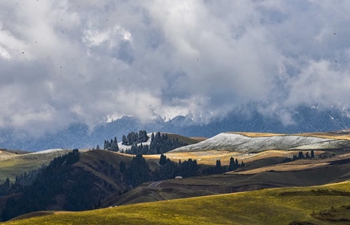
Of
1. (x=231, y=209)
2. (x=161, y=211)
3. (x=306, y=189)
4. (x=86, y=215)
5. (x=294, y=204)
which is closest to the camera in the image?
(x=86, y=215)

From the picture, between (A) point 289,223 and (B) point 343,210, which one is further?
(B) point 343,210

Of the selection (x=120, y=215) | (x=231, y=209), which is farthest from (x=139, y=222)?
(x=231, y=209)

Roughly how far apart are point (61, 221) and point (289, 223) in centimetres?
4359

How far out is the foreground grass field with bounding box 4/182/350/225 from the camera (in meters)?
109

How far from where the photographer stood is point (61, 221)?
343 feet

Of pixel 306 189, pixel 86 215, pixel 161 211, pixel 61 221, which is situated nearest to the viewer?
pixel 61 221

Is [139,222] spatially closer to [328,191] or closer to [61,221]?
[61,221]

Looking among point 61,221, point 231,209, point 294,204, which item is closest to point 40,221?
point 61,221

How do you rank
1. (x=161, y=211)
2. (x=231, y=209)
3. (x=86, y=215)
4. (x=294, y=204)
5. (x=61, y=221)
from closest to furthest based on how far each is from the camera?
1. (x=61, y=221)
2. (x=86, y=215)
3. (x=161, y=211)
4. (x=231, y=209)
5. (x=294, y=204)

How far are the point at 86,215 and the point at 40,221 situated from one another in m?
9.41

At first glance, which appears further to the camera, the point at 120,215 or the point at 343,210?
the point at 343,210

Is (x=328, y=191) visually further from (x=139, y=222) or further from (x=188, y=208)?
(x=139, y=222)

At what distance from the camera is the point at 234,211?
129 m

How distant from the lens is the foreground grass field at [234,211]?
10881 centimetres
